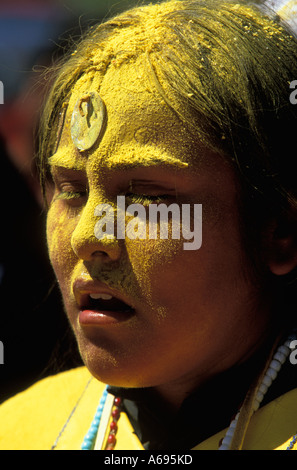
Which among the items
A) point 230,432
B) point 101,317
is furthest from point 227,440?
point 101,317

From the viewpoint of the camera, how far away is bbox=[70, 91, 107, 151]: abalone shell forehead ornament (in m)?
1.41

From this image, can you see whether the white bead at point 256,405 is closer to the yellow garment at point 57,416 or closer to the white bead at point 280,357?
the yellow garment at point 57,416

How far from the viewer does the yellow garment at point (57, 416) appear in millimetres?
1750

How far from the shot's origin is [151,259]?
136 centimetres

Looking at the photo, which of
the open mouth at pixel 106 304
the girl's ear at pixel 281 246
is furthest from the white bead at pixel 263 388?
the open mouth at pixel 106 304

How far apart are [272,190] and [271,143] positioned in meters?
0.11

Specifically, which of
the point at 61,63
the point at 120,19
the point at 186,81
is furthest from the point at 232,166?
the point at 61,63

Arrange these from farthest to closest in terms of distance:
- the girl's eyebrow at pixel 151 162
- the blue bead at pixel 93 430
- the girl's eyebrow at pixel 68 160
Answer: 1. the blue bead at pixel 93 430
2. the girl's eyebrow at pixel 68 160
3. the girl's eyebrow at pixel 151 162

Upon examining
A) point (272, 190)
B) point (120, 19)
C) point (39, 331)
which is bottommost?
point (39, 331)

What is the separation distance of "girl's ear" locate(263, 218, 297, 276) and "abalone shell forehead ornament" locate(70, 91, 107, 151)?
47 centimetres

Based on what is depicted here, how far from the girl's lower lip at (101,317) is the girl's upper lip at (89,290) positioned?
25 millimetres

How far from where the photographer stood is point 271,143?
1384 mm
